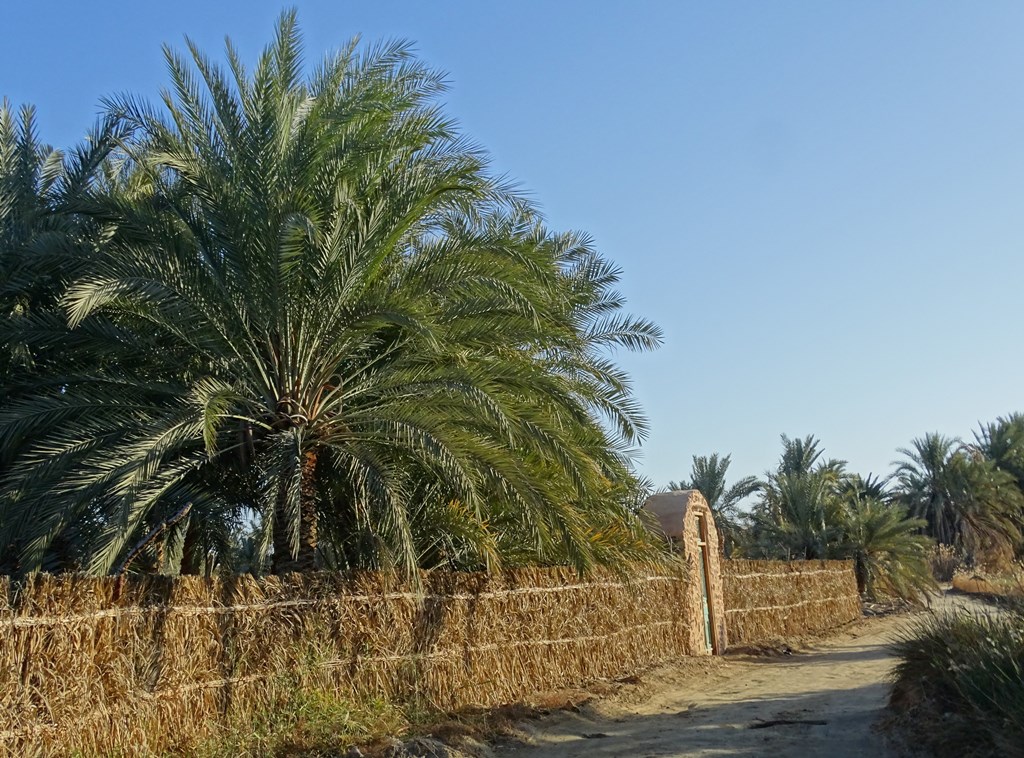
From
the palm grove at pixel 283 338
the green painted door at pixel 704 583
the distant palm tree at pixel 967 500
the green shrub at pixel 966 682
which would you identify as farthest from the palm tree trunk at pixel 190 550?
the distant palm tree at pixel 967 500

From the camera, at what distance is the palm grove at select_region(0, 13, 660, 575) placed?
9398mm

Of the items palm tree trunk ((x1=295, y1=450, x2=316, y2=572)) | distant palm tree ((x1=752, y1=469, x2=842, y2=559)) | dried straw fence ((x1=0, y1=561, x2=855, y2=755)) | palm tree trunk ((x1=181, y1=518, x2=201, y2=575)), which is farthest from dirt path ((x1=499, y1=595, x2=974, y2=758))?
distant palm tree ((x1=752, y1=469, x2=842, y2=559))

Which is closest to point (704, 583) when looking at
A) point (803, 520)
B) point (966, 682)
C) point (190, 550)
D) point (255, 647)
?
point (190, 550)

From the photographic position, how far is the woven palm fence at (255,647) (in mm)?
7605

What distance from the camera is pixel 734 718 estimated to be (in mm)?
11195

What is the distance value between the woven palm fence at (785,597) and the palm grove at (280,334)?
32.5ft

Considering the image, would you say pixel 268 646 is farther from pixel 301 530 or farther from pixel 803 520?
pixel 803 520

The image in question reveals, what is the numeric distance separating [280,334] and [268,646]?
10.4 feet

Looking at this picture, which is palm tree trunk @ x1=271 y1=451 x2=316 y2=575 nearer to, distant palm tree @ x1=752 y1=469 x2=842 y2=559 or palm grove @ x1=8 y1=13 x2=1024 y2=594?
palm grove @ x1=8 y1=13 x2=1024 y2=594

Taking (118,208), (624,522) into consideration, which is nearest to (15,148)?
(118,208)

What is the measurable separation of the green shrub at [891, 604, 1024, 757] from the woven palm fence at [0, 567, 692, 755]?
4.69 m

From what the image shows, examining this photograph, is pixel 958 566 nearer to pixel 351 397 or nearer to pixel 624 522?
pixel 624 522

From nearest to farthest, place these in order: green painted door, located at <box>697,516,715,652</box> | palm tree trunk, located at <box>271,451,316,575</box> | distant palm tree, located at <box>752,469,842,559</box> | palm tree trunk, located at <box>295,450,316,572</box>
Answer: palm tree trunk, located at <box>271,451,316,575</box>, palm tree trunk, located at <box>295,450,316,572</box>, green painted door, located at <box>697,516,715,652</box>, distant palm tree, located at <box>752,469,842,559</box>

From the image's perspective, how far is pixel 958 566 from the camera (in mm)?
45562
